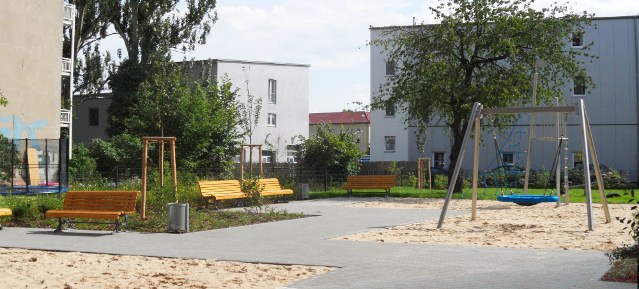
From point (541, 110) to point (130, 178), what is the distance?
15.0 meters

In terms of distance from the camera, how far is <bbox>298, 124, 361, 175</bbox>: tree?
3744 centimetres

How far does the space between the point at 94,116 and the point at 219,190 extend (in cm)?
3814

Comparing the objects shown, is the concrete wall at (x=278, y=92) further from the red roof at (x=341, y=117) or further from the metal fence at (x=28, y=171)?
the red roof at (x=341, y=117)

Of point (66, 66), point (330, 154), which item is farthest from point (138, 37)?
point (330, 154)

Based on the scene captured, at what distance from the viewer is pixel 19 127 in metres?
38.0

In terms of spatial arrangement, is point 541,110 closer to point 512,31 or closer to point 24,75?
point 512,31

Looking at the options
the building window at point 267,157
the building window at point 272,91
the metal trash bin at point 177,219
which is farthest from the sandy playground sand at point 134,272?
the building window at point 272,91

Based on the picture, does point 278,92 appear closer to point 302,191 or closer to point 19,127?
point 19,127

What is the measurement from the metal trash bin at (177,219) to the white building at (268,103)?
3908 cm

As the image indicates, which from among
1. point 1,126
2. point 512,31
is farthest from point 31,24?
point 512,31

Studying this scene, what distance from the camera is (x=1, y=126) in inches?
1444

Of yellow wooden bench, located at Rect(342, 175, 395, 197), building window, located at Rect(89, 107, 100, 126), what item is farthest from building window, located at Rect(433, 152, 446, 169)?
building window, located at Rect(89, 107, 100, 126)

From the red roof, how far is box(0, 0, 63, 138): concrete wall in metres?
54.8

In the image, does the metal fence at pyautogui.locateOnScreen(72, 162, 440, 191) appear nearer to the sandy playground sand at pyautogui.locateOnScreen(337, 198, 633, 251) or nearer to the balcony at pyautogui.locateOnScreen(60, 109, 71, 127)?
the sandy playground sand at pyautogui.locateOnScreen(337, 198, 633, 251)
